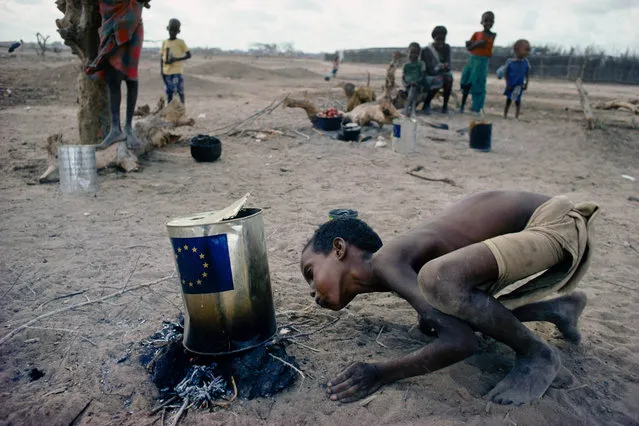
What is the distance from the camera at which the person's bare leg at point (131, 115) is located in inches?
225

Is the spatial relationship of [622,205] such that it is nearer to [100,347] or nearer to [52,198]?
[100,347]

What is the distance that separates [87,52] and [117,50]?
0.67m

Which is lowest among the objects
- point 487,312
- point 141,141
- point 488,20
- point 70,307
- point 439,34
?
point 70,307

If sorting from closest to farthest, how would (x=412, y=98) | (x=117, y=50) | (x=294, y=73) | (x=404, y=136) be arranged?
(x=117, y=50) < (x=404, y=136) < (x=412, y=98) < (x=294, y=73)

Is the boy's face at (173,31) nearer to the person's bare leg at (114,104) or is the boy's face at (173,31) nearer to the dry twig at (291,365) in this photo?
the person's bare leg at (114,104)

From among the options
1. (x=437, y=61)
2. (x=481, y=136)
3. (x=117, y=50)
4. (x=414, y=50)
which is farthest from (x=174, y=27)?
(x=481, y=136)

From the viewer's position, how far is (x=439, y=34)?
10.4 metres

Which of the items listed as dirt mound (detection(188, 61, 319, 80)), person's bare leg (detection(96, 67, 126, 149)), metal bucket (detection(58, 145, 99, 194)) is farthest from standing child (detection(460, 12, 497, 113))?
dirt mound (detection(188, 61, 319, 80))

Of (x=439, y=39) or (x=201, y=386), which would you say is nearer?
(x=201, y=386)

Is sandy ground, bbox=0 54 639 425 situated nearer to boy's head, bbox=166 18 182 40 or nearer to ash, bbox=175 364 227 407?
ash, bbox=175 364 227 407

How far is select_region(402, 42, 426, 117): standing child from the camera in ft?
33.0

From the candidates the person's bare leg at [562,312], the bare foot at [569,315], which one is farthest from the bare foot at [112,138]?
the bare foot at [569,315]

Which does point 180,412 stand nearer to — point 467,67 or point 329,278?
point 329,278

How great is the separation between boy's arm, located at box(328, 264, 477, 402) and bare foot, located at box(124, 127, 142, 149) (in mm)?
4959
